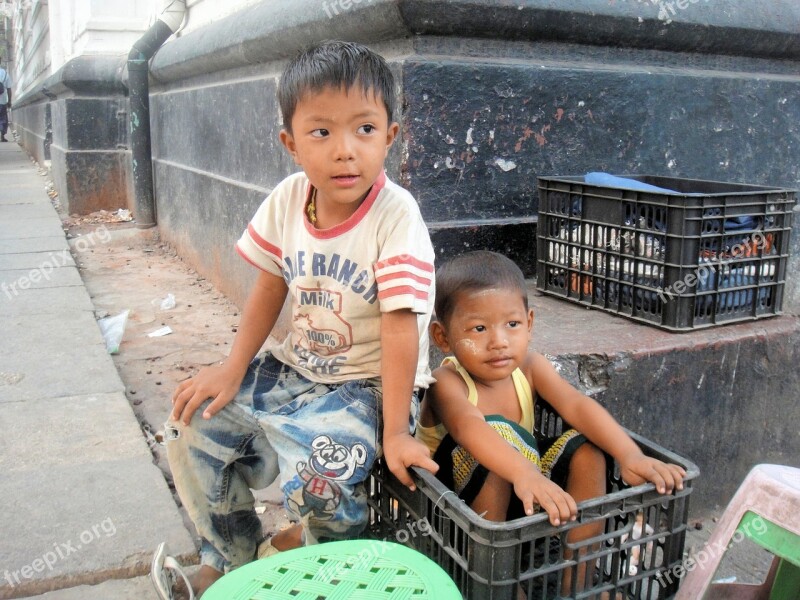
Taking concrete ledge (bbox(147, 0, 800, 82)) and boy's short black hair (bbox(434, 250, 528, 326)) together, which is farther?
concrete ledge (bbox(147, 0, 800, 82))

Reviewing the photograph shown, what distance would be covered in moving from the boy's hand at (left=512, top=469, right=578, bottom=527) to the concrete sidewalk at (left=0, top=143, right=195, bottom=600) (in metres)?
1.03

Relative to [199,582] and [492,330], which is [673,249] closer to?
[492,330]

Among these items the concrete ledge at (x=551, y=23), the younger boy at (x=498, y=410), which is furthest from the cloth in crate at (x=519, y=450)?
the concrete ledge at (x=551, y=23)

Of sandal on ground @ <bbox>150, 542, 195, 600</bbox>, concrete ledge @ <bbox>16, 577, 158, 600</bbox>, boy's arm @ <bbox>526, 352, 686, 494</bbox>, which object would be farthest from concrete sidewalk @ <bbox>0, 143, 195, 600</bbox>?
boy's arm @ <bbox>526, 352, 686, 494</bbox>

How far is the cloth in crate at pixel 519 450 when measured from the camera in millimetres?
1943

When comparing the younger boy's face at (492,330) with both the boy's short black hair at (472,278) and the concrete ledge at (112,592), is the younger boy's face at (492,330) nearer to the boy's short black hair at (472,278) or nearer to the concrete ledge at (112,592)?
the boy's short black hair at (472,278)

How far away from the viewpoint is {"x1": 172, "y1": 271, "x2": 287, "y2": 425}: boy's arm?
6.60ft

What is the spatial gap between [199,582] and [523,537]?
38.5 inches

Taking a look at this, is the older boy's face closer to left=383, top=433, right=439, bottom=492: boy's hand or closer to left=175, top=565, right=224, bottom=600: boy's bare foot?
left=383, top=433, right=439, bottom=492: boy's hand

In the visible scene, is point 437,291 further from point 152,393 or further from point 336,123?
point 152,393

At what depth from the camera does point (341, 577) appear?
143 centimetres

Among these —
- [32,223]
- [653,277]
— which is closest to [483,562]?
[653,277]

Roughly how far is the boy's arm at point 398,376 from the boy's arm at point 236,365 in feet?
1.35

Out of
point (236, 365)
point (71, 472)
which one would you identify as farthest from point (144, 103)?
point (236, 365)
